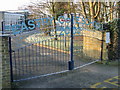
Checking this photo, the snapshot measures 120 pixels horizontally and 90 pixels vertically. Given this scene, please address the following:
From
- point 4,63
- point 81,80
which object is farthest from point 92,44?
point 4,63

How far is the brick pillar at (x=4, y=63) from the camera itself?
169 inches

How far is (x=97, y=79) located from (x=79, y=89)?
100 centimetres

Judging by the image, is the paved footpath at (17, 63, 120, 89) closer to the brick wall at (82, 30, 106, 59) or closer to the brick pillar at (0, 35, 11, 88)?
the brick pillar at (0, 35, 11, 88)

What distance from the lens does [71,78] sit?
17.1 feet

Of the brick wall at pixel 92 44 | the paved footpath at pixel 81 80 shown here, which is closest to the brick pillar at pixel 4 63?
the paved footpath at pixel 81 80

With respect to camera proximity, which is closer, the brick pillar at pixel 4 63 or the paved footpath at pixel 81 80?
the brick pillar at pixel 4 63

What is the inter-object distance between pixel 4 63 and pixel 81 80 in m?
2.37

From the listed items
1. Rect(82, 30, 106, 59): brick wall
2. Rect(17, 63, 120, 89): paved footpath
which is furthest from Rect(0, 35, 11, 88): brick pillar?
Rect(82, 30, 106, 59): brick wall

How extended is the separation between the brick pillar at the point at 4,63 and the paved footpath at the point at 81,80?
462mm

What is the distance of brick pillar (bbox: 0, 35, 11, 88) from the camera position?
4301 millimetres

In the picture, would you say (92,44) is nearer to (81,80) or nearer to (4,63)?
(81,80)

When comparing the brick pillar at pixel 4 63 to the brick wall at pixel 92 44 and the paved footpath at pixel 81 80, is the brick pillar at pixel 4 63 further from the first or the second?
the brick wall at pixel 92 44

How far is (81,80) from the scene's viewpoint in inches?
198

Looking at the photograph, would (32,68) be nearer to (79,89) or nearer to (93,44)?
(79,89)
